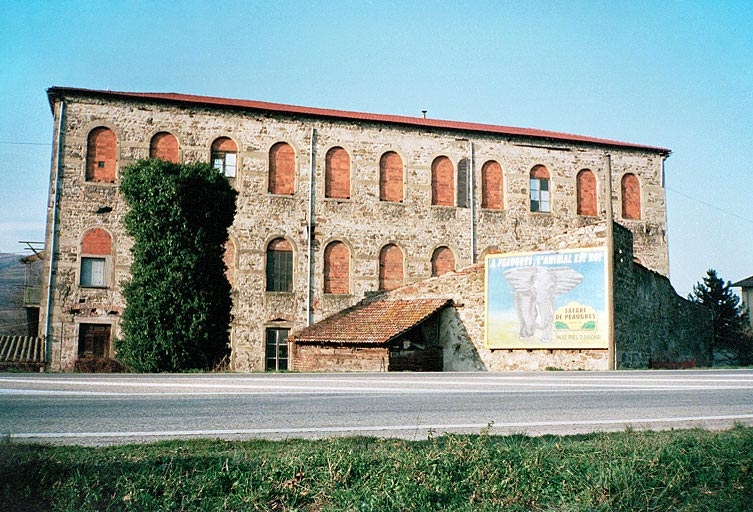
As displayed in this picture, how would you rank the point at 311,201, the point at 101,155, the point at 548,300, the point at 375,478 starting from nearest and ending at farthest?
the point at 375,478 → the point at 548,300 → the point at 101,155 → the point at 311,201

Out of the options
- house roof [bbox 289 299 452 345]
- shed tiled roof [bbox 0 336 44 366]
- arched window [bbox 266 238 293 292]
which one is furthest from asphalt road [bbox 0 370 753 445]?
arched window [bbox 266 238 293 292]

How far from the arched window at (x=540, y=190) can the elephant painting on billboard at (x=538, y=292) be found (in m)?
11.0

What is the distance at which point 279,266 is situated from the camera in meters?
30.8

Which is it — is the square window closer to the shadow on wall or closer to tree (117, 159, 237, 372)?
tree (117, 159, 237, 372)

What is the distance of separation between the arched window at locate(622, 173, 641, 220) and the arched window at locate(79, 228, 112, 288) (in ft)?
79.7

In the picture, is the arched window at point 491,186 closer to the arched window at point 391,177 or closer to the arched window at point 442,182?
the arched window at point 442,182

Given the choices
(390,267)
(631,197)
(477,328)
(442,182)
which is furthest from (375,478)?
(631,197)

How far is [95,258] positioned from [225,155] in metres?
6.97

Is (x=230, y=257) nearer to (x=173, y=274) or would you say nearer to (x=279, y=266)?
(x=279, y=266)

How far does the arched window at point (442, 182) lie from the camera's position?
3319cm

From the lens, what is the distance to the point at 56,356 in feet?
90.8

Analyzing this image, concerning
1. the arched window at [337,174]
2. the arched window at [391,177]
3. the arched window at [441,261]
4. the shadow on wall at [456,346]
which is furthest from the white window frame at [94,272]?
the arched window at [441,261]

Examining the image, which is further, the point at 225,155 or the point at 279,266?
the point at 225,155

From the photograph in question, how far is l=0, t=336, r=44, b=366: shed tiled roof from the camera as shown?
26.4 m
